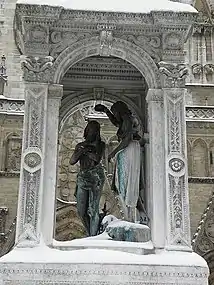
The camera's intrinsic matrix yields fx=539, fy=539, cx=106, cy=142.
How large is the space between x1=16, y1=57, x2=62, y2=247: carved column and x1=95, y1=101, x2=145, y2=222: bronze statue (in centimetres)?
67

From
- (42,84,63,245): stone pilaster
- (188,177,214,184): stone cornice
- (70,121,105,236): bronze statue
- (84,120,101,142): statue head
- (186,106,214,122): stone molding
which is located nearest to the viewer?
(42,84,63,245): stone pilaster

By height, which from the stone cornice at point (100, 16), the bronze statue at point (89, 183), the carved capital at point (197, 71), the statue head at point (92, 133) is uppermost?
the carved capital at point (197, 71)

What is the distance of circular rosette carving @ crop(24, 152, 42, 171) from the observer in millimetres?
4086

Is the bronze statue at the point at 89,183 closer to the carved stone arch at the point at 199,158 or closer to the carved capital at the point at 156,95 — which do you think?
the carved capital at the point at 156,95

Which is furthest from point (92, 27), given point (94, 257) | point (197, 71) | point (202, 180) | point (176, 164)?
point (197, 71)

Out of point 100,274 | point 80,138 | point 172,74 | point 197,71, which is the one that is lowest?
point 100,274

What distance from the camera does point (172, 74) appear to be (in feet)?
14.4

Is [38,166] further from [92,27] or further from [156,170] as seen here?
[92,27]

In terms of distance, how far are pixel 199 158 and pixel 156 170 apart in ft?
38.0

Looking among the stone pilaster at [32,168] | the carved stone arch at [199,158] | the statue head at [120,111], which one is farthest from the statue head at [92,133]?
the carved stone arch at [199,158]

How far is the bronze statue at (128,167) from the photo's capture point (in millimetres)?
4539

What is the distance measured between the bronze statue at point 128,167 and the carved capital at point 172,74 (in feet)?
2.10

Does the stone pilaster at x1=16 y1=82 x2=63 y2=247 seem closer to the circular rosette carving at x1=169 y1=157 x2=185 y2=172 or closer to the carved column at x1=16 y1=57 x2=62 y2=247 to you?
the carved column at x1=16 y1=57 x2=62 y2=247

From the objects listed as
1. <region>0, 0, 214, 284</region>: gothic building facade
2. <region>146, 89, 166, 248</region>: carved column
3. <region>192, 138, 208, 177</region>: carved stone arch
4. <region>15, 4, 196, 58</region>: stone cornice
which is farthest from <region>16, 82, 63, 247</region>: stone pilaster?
<region>192, 138, 208, 177</region>: carved stone arch
